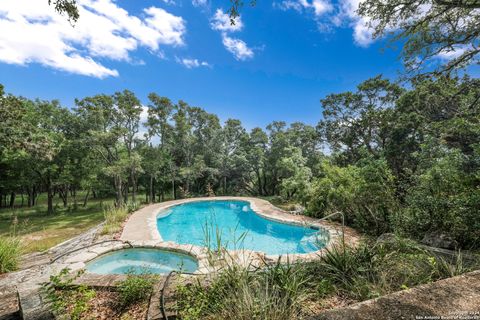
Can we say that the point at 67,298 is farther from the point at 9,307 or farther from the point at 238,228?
the point at 238,228

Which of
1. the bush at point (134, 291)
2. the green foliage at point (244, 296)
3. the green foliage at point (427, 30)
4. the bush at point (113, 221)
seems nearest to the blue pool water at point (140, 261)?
the bush at point (113, 221)

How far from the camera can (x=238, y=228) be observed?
31.9ft

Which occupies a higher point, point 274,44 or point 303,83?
point 303,83

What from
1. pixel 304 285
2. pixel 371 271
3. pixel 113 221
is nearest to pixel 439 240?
pixel 371 271

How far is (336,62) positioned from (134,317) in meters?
11.3

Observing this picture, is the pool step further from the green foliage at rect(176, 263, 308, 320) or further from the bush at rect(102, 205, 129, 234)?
the bush at rect(102, 205, 129, 234)

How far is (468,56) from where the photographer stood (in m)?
4.73

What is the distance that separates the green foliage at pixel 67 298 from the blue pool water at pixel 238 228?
A: 114 inches

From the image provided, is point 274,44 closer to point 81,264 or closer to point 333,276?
point 333,276

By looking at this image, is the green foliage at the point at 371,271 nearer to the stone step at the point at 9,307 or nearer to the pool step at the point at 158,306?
the pool step at the point at 158,306

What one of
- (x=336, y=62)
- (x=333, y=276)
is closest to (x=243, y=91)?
(x=336, y=62)

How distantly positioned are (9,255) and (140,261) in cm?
244

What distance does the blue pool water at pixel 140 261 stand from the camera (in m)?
5.02

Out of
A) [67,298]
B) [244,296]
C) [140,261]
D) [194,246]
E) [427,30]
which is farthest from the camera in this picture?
[194,246]
